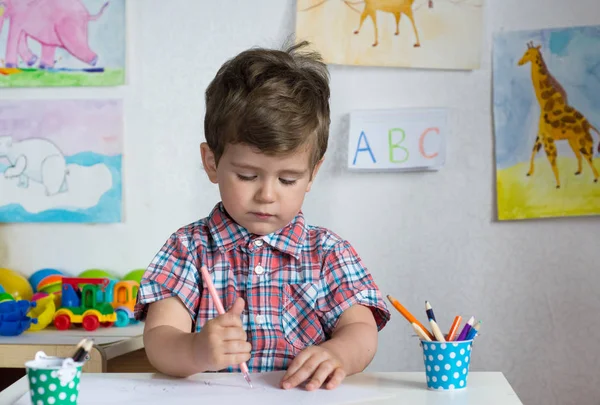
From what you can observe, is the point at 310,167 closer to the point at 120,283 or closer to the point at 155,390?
the point at 155,390

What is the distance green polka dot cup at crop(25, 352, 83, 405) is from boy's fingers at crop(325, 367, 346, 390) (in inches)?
11.1

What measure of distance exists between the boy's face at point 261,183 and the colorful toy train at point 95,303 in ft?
2.16

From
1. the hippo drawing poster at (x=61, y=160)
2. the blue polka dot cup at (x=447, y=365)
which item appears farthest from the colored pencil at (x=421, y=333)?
the hippo drawing poster at (x=61, y=160)

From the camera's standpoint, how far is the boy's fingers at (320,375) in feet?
2.91

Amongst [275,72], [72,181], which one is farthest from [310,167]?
[72,181]

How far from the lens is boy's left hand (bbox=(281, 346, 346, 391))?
892mm

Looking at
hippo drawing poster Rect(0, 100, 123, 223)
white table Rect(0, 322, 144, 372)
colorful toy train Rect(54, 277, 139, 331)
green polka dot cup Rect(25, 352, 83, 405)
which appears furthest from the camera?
hippo drawing poster Rect(0, 100, 123, 223)

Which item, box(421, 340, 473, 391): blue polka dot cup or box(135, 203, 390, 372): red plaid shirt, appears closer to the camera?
box(421, 340, 473, 391): blue polka dot cup

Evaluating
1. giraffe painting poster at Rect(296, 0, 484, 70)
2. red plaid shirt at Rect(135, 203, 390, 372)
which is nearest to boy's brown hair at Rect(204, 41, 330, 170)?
red plaid shirt at Rect(135, 203, 390, 372)

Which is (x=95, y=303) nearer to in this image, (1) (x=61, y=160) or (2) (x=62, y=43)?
(1) (x=61, y=160)

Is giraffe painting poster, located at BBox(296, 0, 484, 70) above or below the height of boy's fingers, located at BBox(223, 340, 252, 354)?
above

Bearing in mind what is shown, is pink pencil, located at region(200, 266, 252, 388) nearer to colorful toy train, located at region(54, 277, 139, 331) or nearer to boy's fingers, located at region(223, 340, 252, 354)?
boy's fingers, located at region(223, 340, 252, 354)

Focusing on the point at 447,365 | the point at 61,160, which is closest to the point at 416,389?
the point at 447,365

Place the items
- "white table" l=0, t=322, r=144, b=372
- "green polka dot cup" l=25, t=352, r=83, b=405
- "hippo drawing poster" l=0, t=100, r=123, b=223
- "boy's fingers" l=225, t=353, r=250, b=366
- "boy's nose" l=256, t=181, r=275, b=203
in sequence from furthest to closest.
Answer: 1. "hippo drawing poster" l=0, t=100, r=123, b=223
2. "white table" l=0, t=322, r=144, b=372
3. "boy's nose" l=256, t=181, r=275, b=203
4. "boy's fingers" l=225, t=353, r=250, b=366
5. "green polka dot cup" l=25, t=352, r=83, b=405
